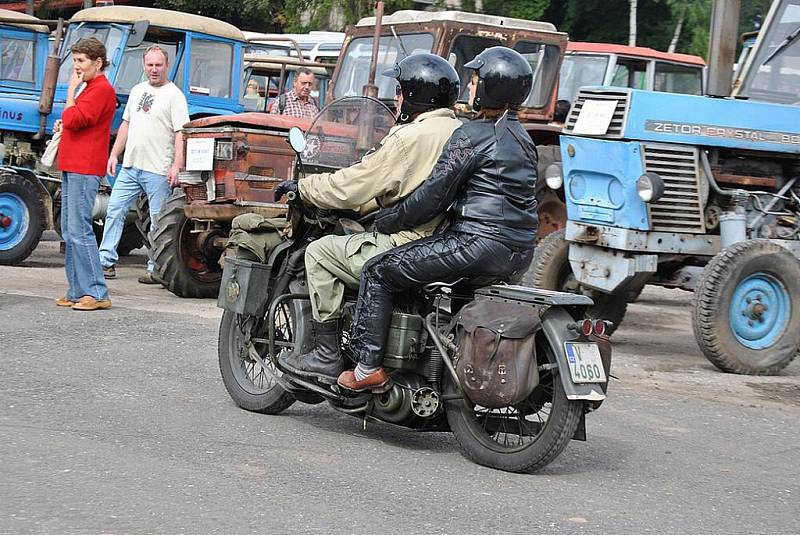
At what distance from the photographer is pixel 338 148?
669 centimetres

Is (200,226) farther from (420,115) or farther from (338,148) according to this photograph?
(420,115)

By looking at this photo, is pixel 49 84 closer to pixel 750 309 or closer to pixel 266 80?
pixel 266 80

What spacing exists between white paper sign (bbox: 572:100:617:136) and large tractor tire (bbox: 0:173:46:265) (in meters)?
5.67

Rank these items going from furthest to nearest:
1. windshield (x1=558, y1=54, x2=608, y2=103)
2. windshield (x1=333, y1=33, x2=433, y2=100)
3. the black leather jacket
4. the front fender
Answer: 1. windshield (x1=558, y1=54, x2=608, y2=103)
2. windshield (x1=333, y1=33, x2=433, y2=100)
3. the black leather jacket
4. the front fender

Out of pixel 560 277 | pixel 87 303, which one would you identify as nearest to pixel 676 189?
pixel 560 277

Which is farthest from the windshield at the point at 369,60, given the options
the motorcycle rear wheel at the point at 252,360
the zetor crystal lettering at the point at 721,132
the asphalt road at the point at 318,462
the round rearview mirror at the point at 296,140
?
the round rearview mirror at the point at 296,140

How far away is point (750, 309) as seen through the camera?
905 cm

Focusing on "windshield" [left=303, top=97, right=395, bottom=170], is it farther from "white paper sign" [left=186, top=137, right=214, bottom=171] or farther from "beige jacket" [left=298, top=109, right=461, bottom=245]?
"white paper sign" [left=186, top=137, right=214, bottom=171]

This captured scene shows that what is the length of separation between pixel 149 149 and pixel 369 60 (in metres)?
2.35

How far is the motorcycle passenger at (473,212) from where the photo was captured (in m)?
5.80

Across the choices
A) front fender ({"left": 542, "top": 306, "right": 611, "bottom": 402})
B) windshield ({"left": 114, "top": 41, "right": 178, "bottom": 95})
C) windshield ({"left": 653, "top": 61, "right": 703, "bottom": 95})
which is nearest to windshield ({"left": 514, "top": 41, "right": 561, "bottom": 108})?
windshield ({"left": 653, "top": 61, "right": 703, "bottom": 95})

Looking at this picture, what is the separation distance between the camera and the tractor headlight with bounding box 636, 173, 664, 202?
29.5 ft

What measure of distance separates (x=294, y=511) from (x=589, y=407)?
1458 mm

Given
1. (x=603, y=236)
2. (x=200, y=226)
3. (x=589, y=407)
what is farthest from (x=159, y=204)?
(x=589, y=407)
